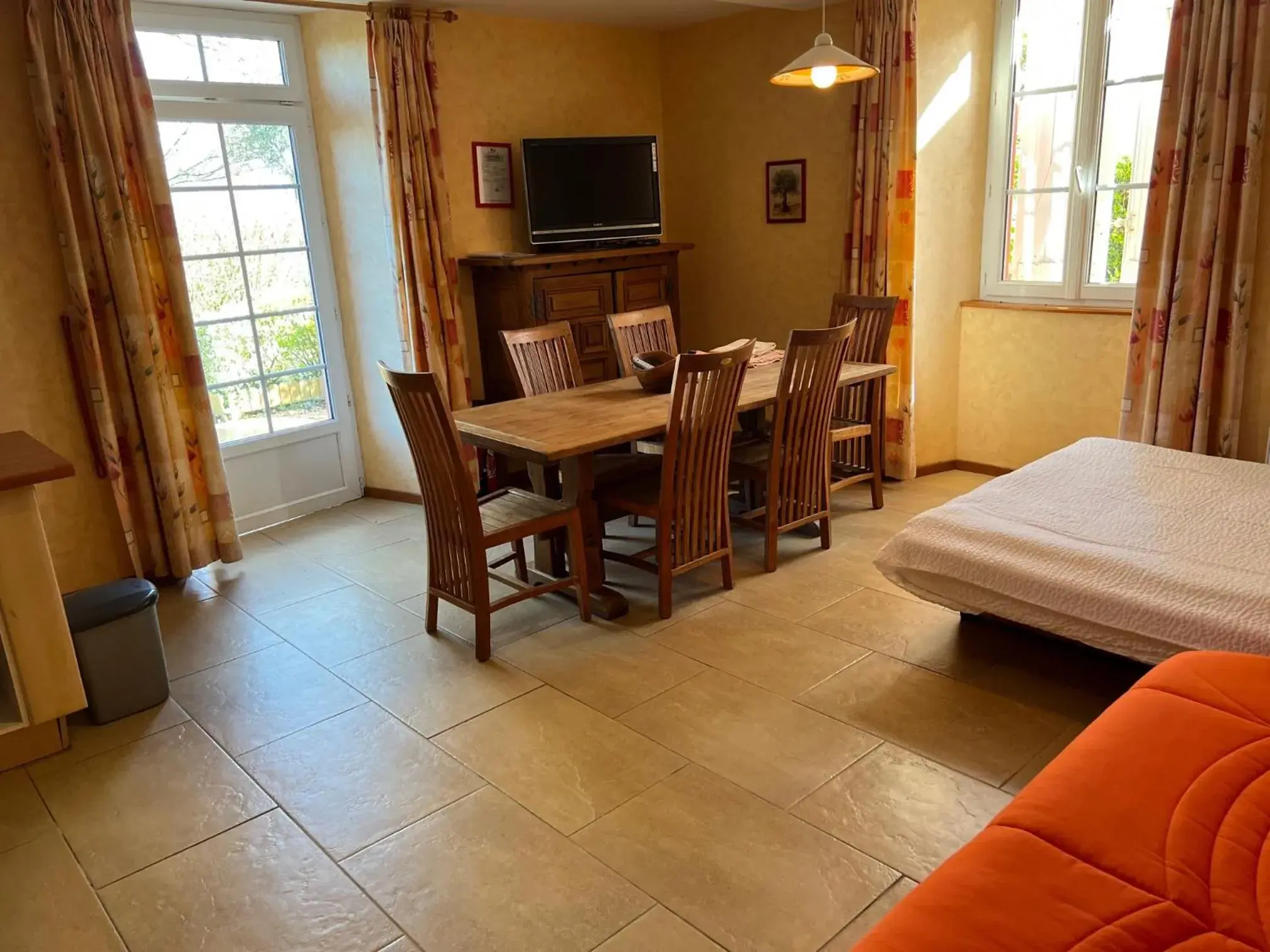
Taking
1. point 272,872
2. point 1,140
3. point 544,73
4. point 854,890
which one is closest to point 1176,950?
point 854,890

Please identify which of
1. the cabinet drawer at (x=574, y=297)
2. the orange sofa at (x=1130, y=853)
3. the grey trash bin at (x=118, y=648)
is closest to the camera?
the orange sofa at (x=1130, y=853)

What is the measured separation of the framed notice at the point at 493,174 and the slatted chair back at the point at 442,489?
2068 millimetres

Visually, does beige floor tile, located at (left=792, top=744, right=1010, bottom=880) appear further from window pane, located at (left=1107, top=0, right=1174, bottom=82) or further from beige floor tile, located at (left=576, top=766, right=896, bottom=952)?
Result: window pane, located at (left=1107, top=0, right=1174, bottom=82)

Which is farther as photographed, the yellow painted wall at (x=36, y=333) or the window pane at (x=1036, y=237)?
the window pane at (x=1036, y=237)

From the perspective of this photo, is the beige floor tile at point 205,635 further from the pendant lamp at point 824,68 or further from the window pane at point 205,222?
the pendant lamp at point 824,68

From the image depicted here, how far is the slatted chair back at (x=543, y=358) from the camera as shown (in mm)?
3982

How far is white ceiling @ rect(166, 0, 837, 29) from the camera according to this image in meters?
4.37

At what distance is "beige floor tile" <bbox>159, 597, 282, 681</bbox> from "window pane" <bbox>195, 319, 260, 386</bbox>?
3.95ft

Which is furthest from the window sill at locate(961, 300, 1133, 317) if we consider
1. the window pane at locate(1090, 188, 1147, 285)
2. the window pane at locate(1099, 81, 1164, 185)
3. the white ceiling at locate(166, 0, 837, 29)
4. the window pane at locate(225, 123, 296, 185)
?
the window pane at locate(225, 123, 296, 185)

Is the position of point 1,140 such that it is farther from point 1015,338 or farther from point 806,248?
point 1015,338

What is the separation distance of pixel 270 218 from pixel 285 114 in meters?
0.52

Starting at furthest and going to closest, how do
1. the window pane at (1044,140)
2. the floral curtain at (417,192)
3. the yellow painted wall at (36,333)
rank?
the window pane at (1044,140) → the floral curtain at (417,192) → the yellow painted wall at (36,333)

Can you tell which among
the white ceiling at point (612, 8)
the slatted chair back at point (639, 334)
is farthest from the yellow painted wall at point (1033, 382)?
the white ceiling at point (612, 8)

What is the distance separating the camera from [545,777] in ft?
8.05
